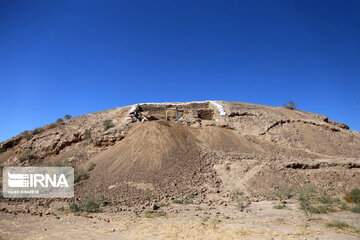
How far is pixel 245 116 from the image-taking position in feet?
54.3

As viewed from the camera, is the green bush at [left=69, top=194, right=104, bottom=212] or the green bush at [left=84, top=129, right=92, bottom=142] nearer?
the green bush at [left=69, top=194, right=104, bottom=212]

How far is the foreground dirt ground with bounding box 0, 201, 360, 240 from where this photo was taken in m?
5.27

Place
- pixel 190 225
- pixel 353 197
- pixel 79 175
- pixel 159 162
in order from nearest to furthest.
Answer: pixel 190 225 < pixel 353 197 < pixel 79 175 < pixel 159 162

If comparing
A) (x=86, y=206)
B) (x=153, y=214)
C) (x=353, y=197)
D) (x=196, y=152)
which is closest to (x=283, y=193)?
(x=353, y=197)

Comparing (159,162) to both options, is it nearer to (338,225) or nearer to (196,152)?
(196,152)

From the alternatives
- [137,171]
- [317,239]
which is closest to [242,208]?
[317,239]

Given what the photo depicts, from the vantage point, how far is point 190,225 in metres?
5.99

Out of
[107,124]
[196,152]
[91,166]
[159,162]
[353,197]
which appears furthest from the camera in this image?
[107,124]

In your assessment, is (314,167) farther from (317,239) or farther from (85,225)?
(85,225)

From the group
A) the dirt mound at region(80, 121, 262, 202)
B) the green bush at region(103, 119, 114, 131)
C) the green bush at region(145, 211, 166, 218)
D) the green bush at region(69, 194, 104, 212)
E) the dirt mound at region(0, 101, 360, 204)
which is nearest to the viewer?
the green bush at region(145, 211, 166, 218)

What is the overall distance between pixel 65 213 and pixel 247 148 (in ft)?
31.1

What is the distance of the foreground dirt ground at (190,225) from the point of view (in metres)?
5.27

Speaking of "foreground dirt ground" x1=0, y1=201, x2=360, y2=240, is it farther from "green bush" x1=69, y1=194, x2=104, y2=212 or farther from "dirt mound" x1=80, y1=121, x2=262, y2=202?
"dirt mound" x1=80, y1=121, x2=262, y2=202

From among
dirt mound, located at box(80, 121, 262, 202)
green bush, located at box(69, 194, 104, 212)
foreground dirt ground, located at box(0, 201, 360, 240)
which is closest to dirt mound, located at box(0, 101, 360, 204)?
dirt mound, located at box(80, 121, 262, 202)
